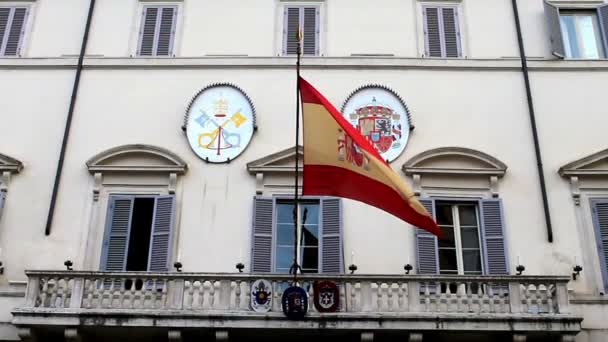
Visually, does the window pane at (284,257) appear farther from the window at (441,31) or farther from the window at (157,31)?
the window at (441,31)

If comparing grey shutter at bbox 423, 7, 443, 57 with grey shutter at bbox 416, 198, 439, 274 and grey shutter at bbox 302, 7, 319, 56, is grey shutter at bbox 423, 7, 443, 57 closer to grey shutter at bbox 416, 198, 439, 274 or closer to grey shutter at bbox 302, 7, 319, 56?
grey shutter at bbox 302, 7, 319, 56

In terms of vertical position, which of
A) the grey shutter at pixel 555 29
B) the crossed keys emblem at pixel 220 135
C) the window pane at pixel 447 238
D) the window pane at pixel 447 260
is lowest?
the window pane at pixel 447 260

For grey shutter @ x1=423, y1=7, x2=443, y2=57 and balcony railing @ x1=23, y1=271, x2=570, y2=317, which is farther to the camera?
grey shutter @ x1=423, y1=7, x2=443, y2=57

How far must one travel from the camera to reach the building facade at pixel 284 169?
14.0 metres

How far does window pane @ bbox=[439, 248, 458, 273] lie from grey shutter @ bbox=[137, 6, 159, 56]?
7.93 m

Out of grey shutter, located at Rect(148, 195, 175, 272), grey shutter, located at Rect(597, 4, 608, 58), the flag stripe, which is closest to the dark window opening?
grey shutter, located at Rect(148, 195, 175, 272)

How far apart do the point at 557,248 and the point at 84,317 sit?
888 centimetres

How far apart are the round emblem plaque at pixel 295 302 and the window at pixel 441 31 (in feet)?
23.1

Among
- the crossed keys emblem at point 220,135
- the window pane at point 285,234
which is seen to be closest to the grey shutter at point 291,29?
the crossed keys emblem at point 220,135

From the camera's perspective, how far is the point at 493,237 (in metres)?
15.7

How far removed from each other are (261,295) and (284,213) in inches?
102

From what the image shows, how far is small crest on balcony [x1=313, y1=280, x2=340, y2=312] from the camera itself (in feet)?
45.2

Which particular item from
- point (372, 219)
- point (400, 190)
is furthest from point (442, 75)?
point (400, 190)

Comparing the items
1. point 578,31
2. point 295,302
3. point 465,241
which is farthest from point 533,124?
point 295,302
